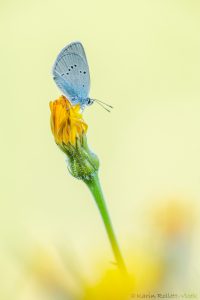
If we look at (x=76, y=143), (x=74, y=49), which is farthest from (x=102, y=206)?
(x=74, y=49)

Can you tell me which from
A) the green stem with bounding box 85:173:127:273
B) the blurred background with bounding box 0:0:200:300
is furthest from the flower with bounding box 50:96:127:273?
the blurred background with bounding box 0:0:200:300

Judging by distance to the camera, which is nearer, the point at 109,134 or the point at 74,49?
the point at 74,49

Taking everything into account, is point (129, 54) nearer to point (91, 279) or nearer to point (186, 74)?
point (186, 74)

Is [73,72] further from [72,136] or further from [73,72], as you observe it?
[72,136]

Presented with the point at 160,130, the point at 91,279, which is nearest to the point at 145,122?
the point at 160,130

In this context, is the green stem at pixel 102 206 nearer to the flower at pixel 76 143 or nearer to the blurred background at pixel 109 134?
the flower at pixel 76 143

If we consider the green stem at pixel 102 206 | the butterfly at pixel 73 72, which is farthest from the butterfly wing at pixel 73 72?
the green stem at pixel 102 206
